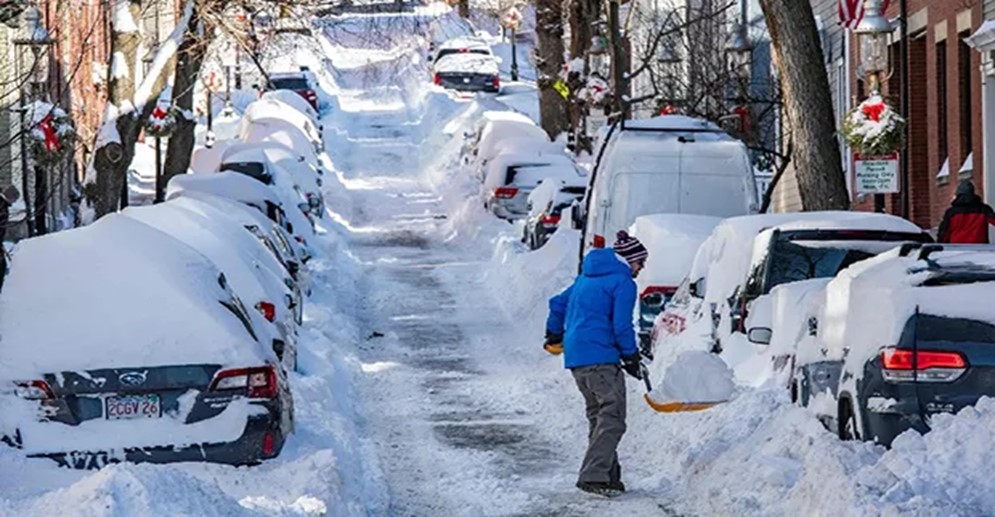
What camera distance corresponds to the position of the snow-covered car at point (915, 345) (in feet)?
33.7

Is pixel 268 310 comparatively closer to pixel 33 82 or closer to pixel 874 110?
pixel 874 110

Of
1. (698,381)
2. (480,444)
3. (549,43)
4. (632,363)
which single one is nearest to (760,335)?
(632,363)

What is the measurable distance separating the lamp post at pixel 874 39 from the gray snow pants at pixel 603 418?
28.8 feet

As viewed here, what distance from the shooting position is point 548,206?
3400 cm

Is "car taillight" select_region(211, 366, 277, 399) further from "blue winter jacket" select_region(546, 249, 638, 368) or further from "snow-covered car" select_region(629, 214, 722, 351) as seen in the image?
"snow-covered car" select_region(629, 214, 722, 351)

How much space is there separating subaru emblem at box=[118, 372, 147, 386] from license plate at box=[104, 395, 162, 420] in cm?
7

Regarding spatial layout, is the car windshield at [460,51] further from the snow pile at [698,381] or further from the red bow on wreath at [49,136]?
the snow pile at [698,381]

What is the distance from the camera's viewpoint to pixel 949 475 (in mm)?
9164

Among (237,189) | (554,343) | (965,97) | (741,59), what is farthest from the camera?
(741,59)

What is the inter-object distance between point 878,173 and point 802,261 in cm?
615

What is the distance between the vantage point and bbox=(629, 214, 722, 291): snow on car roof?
1939cm

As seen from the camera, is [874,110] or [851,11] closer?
[874,110]

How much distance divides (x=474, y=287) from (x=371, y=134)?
41177 mm

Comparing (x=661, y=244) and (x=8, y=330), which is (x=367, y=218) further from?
(x=8, y=330)
